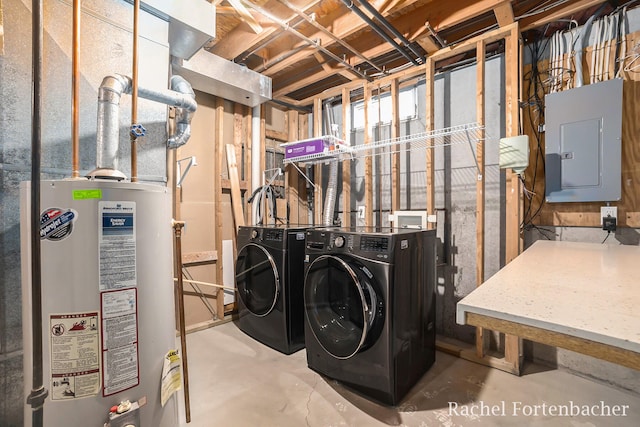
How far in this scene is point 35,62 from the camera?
776 mm

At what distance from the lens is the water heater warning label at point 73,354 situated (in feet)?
2.88

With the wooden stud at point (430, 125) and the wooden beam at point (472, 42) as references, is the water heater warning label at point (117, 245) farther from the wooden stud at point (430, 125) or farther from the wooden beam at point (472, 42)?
the wooden beam at point (472, 42)

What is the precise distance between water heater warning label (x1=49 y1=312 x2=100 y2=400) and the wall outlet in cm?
275

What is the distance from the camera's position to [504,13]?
74.1 inches

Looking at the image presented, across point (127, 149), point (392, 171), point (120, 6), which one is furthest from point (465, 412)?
point (120, 6)

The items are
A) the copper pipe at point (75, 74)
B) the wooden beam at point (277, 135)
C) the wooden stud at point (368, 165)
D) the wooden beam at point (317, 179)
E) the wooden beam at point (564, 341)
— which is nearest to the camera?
the wooden beam at point (564, 341)

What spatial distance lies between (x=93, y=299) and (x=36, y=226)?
274 millimetres

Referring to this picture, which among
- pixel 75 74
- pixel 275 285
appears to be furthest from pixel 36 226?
pixel 275 285

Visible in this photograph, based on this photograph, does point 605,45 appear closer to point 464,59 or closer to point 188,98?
point 464,59

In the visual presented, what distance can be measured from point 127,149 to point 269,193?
169cm

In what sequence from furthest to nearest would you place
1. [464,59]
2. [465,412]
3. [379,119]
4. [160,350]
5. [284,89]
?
[284,89], [379,119], [464,59], [465,412], [160,350]

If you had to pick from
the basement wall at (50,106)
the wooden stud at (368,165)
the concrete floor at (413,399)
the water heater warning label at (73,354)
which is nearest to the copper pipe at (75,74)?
the basement wall at (50,106)

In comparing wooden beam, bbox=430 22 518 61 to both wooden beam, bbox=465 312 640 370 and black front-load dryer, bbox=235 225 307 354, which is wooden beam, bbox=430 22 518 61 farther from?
wooden beam, bbox=465 312 640 370

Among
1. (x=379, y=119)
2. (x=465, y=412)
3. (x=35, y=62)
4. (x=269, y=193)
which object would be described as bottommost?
(x=465, y=412)
